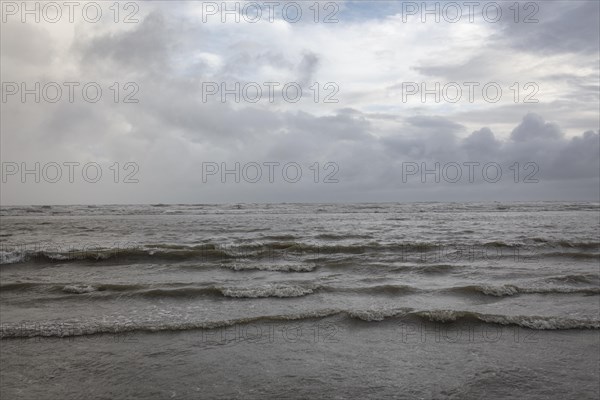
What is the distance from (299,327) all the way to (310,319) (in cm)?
52

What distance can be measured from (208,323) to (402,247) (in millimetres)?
11967

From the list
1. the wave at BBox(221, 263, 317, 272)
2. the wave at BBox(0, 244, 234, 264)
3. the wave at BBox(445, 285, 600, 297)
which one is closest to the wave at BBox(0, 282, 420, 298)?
the wave at BBox(445, 285, 600, 297)

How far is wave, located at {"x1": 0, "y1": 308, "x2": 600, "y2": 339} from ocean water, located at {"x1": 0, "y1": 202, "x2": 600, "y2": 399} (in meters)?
0.04

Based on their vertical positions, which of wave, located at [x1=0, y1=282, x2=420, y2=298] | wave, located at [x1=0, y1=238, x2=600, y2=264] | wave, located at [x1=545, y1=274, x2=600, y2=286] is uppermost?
wave, located at [x1=0, y1=238, x2=600, y2=264]

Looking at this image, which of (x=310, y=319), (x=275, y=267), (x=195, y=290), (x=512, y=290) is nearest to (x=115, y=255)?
(x=275, y=267)

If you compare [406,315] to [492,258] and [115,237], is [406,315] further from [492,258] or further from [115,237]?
[115,237]

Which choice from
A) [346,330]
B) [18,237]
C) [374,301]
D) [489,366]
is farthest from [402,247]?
[18,237]

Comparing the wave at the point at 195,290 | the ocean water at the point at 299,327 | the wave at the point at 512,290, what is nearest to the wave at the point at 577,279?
the ocean water at the point at 299,327

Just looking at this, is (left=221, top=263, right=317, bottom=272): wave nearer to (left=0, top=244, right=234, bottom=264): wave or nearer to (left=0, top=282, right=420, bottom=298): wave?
(left=0, top=244, right=234, bottom=264): wave

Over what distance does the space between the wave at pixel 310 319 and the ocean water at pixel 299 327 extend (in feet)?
0.12

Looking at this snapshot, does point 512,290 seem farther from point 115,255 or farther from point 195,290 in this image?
point 115,255

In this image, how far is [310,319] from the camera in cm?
817

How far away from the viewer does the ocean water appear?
531 centimetres

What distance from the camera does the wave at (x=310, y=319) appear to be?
7.43 m
